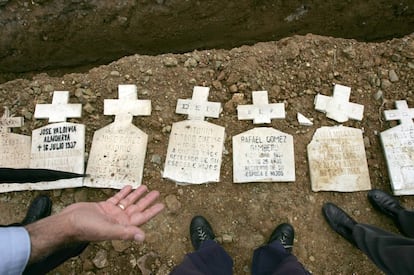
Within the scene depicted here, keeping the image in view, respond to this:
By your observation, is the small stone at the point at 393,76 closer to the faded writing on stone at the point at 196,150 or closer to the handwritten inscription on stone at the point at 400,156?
the handwritten inscription on stone at the point at 400,156

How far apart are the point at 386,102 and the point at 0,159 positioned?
3108mm

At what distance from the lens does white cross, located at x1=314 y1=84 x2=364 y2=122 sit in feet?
10.1

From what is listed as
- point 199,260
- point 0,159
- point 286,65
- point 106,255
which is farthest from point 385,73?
point 0,159

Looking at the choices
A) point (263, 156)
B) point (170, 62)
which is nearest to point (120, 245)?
point (263, 156)

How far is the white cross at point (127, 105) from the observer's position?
3.08 meters

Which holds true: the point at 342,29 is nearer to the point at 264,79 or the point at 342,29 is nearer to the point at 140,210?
the point at 264,79

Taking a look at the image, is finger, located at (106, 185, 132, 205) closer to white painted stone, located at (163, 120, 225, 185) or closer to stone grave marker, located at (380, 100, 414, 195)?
white painted stone, located at (163, 120, 225, 185)

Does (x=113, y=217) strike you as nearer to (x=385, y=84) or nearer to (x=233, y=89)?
(x=233, y=89)

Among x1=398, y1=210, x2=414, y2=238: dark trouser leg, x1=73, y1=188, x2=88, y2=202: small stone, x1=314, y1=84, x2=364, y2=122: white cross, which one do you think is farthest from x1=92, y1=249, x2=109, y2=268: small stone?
x1=398, y1=210, x2=414, y2=238: dark trouser leg

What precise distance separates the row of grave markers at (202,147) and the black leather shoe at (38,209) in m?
0.10

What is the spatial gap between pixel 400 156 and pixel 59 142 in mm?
2620

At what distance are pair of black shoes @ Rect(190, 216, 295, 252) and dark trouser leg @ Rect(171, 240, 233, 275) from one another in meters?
0.15

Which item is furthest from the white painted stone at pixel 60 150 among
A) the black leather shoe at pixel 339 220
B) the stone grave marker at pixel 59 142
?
the black leather shoe at pixel 339 220

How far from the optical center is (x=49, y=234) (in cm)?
182
